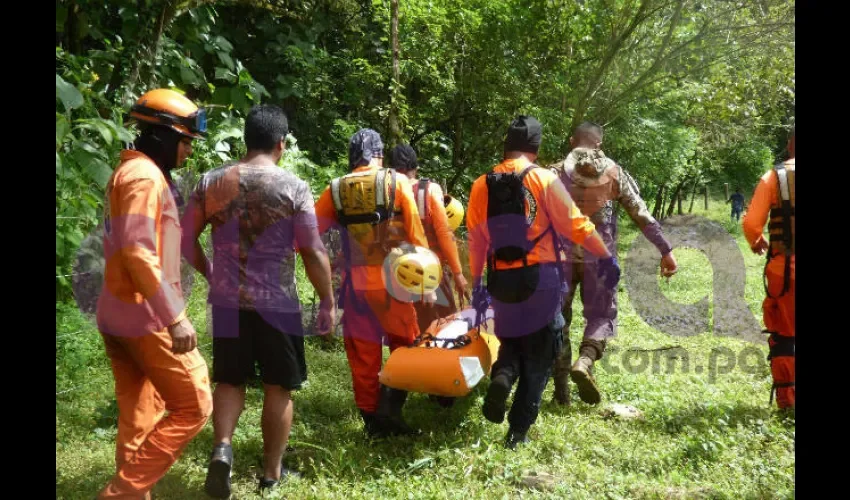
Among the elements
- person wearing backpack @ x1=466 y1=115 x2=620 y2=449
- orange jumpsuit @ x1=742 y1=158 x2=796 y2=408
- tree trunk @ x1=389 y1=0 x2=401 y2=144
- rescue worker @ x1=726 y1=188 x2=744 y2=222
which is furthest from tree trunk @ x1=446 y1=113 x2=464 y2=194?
rescue worker @ x1=726 y1=188 x2=744 y2=222

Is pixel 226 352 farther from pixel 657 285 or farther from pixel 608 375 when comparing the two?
pixel 657 285

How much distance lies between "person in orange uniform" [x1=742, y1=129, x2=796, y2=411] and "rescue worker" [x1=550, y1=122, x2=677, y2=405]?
0.96 meters

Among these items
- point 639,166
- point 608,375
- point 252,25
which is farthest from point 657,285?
point 252,25

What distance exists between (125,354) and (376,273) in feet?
6.83

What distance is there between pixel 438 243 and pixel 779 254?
254 cm

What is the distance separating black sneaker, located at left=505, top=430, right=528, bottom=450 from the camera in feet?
16.4

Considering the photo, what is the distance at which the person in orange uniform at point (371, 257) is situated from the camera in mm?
5242

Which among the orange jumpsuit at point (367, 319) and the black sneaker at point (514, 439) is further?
the orange jumpsuit at point (367, 319)

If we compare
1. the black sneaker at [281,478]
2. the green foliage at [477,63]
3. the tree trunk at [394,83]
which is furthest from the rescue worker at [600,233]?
the green foliage at [477,63]

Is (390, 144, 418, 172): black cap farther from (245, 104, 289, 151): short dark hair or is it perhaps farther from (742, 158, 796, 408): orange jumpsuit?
(742, 158, 796, 408): orange jumpsuit

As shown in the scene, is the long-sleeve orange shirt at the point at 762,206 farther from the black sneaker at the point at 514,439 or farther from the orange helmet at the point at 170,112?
the orange helmet at the point at 170,112

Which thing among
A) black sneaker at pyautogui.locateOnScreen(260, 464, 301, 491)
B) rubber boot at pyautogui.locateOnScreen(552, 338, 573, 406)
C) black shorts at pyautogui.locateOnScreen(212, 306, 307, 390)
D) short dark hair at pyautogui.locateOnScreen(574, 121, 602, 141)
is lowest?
black sneaker at pyautogui.locateOnScreen(260, 464, 301, 491)

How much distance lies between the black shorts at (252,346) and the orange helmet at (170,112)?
44.5 inches

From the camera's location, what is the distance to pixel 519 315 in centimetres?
507
